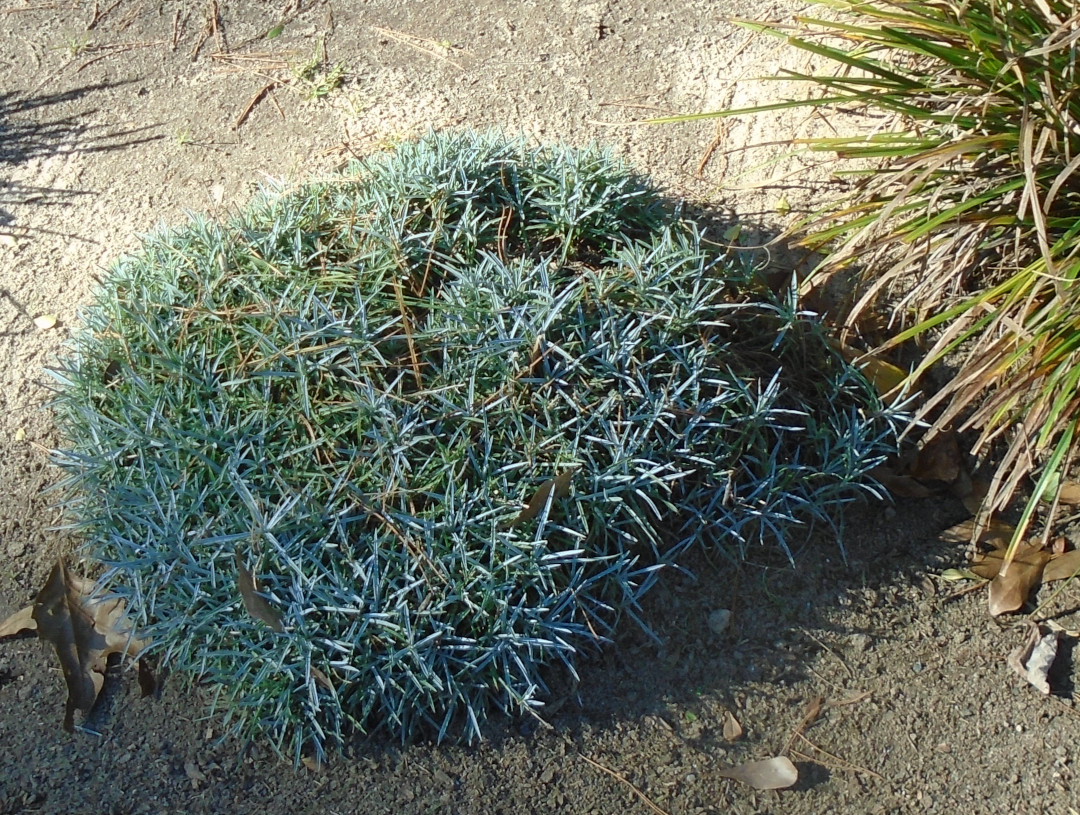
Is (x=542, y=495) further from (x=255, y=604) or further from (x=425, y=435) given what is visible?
(x=255, y=604)

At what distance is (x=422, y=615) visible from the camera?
2.25 metres

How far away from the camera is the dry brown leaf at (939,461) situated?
9.32 feet

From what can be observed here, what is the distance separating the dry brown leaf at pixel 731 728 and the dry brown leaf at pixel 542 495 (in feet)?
2.33

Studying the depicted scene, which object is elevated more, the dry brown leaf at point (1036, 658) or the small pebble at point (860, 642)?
the small pebble at point (860, 642)

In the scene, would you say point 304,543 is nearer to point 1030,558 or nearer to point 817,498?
point 817,498

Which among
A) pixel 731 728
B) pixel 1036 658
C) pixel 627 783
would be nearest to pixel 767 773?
pixel 731 728

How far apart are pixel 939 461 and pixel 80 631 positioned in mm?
2406

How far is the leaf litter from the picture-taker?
2461 millimetres

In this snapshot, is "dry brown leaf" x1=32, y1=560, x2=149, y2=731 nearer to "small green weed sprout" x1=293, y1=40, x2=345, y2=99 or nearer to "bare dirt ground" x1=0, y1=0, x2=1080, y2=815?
"bare dirt ground" x1=0, y1=0, x2=1080, y2=815

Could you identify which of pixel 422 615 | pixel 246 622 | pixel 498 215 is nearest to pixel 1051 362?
pixel 498 215

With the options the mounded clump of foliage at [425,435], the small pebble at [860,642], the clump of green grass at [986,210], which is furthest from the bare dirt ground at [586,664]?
the clump of green grass at [986,210]

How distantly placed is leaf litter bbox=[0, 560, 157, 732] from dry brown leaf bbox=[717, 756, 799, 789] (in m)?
1.48

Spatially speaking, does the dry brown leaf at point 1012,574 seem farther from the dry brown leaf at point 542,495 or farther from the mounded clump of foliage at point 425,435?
the dry brown leaf at point 542,495

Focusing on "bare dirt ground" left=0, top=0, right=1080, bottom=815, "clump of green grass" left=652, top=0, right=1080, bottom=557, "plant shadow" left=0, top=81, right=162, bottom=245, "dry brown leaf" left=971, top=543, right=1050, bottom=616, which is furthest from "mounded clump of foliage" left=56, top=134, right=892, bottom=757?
"plant shadow" left=0, top=81, right=162, bottom=245
